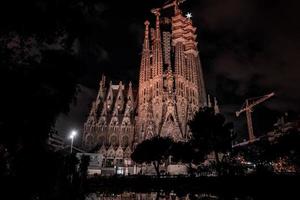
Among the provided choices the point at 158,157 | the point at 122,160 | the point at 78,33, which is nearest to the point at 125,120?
the point at 122,160

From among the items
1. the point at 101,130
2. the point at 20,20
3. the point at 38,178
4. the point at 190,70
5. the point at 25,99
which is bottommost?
the point at 38,178

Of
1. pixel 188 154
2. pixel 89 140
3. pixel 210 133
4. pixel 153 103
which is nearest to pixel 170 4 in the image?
pixel 153 103

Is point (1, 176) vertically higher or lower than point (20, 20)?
lower

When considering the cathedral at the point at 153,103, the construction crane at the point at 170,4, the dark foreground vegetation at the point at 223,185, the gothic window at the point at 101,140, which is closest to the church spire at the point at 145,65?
the cathedral at the point at 153,103

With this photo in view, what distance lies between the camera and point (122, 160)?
255 feet

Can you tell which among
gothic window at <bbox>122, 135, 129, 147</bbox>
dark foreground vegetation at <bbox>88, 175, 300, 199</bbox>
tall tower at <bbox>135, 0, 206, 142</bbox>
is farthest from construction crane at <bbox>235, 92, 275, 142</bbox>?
dark foreground vegetation at <bbox>88, 175, 300, 199</bbox>

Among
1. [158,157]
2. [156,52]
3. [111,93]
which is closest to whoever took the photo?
[158,157]

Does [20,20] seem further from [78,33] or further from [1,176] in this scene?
[1,176]

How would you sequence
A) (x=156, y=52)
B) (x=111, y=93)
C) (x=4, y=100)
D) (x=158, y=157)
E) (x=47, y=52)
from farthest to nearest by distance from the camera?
(x=111, y=93) < (x=156, y=52) < (x=158, y=157) < (x=47, y=52) < (x=4, y=100)

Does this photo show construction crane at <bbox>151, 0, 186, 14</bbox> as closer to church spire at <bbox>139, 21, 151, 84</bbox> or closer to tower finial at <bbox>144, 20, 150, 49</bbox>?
tower finial at <bbox>144, 20, 150, 49</bbox>

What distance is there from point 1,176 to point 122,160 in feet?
229

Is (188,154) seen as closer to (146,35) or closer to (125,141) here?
(125,141)

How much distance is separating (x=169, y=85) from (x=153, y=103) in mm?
8485

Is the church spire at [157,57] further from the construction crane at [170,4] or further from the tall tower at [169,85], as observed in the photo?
the construction crane at [170,4]
